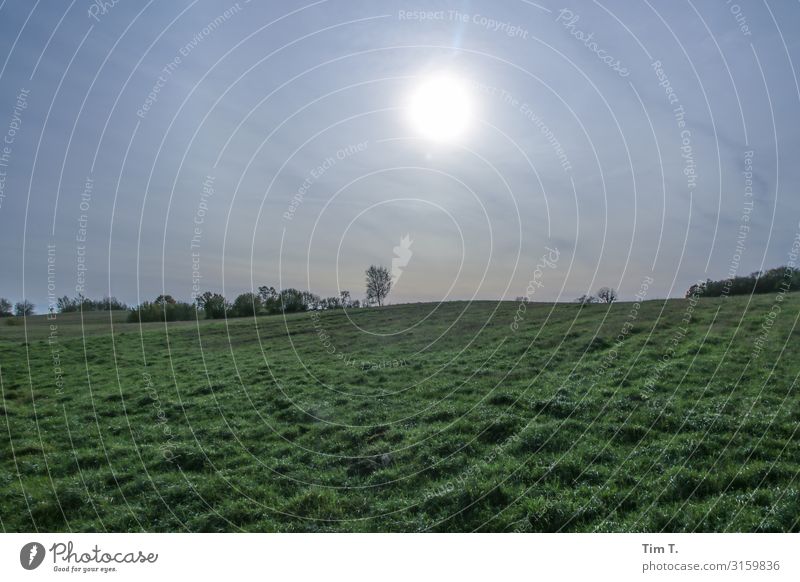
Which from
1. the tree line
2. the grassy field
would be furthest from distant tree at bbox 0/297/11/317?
the tree line

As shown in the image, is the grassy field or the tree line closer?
the grassy field

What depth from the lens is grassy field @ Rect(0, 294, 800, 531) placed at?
10617 mm

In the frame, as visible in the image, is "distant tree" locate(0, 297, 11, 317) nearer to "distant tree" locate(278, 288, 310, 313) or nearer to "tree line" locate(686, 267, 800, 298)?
"distant tree" locate(278, 288, 310, 313)

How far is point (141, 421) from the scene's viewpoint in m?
17.9

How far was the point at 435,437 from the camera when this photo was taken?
1429cm

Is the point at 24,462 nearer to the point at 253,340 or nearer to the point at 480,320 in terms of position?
the point at 253,340

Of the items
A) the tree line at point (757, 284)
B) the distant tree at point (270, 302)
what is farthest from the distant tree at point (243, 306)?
the tree line at point (757, 284)

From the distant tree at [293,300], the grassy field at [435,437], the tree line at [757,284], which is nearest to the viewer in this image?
the grassy field at [435,437]

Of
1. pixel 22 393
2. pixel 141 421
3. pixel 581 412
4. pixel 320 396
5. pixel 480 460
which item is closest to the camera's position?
pixel 480 460

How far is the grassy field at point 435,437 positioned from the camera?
1062 cm

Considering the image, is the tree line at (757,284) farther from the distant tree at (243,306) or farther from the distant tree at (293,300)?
the distant tree at (243,306)
